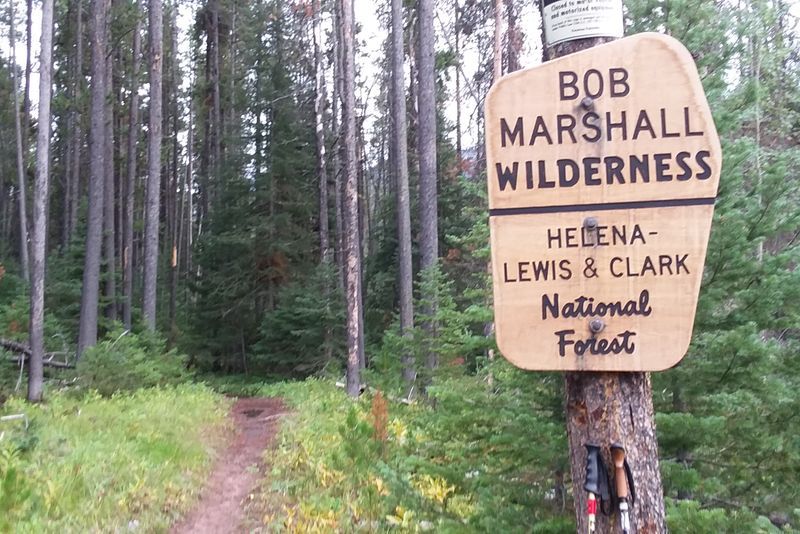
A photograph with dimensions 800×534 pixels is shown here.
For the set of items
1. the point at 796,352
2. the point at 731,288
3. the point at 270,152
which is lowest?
the point at 796,352

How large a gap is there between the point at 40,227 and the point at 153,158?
6.28m

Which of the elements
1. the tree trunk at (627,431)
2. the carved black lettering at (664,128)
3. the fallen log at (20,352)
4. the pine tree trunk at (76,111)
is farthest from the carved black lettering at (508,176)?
the pine tree trunk at (76,111)

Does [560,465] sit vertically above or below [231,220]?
below

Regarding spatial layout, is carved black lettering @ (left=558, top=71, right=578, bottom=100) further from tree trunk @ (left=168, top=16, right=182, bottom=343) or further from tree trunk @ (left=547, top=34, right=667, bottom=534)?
tree trunk @ (left=168, top=16, right=182, bottom=343)

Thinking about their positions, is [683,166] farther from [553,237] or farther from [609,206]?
[553,237]

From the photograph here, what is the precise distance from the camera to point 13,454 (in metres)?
7.66

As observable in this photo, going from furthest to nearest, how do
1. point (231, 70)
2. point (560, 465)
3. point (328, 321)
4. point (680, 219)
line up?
1. point (231, 70)
2. point (328, 321)
3. point (560, 465)
4. point (680, 219)

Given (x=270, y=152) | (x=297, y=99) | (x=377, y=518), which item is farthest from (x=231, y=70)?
(x=377, y=518)

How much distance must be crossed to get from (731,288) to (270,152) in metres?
21.5

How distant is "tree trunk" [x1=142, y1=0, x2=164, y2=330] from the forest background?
0.24ft

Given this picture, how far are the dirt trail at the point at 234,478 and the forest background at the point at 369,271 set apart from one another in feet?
1.93

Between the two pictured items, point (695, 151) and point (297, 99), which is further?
point (297, 99)

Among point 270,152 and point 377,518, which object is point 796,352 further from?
point 270,152

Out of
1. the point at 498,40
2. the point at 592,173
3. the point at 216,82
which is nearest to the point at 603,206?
the point at 592,173
